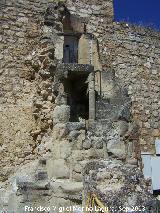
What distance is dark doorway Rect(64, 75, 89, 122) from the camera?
5.06 metres

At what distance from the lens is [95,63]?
20.9 feet

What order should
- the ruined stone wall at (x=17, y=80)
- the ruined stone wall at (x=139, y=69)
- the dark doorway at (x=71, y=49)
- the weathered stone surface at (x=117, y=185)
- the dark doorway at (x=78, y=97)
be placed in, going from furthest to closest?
the ruined stone wall at (x=139, y=69)
the dark doorway at (x=71, y=49)
the ruined stone wall at (x=17, y=80)
the dark doorway at (x=78, y=97)
the weathered stone surface at (x=117, y=185)

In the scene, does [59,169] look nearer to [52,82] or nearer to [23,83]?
[52,82]

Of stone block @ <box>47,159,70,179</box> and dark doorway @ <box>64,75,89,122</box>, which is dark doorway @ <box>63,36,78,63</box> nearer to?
dark doorway @ <box>64,75,89,122</box>

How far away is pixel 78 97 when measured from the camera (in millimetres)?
5277

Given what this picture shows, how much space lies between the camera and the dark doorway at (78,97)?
5.06 metres

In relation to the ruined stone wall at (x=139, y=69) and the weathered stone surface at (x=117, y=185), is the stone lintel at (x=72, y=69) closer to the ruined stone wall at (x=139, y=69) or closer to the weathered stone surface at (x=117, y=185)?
the weathered stone surface at (x=117, y=185)

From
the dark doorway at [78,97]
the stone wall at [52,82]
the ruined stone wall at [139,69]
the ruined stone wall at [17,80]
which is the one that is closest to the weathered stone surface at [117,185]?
the stone wall at [52,82]

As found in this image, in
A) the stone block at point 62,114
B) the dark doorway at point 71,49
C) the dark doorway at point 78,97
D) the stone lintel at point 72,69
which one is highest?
the dark doorway at point 71,49

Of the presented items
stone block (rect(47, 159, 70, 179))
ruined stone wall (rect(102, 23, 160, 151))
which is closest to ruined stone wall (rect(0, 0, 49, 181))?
stone block (rect(47, 159, 70, 179))

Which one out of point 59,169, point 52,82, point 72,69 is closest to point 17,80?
point 52,82

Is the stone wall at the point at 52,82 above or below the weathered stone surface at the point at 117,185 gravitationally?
above

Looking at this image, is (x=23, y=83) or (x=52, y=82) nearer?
(x=52, y=82)

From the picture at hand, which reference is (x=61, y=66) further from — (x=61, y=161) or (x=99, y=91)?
(x=61, y=161)
